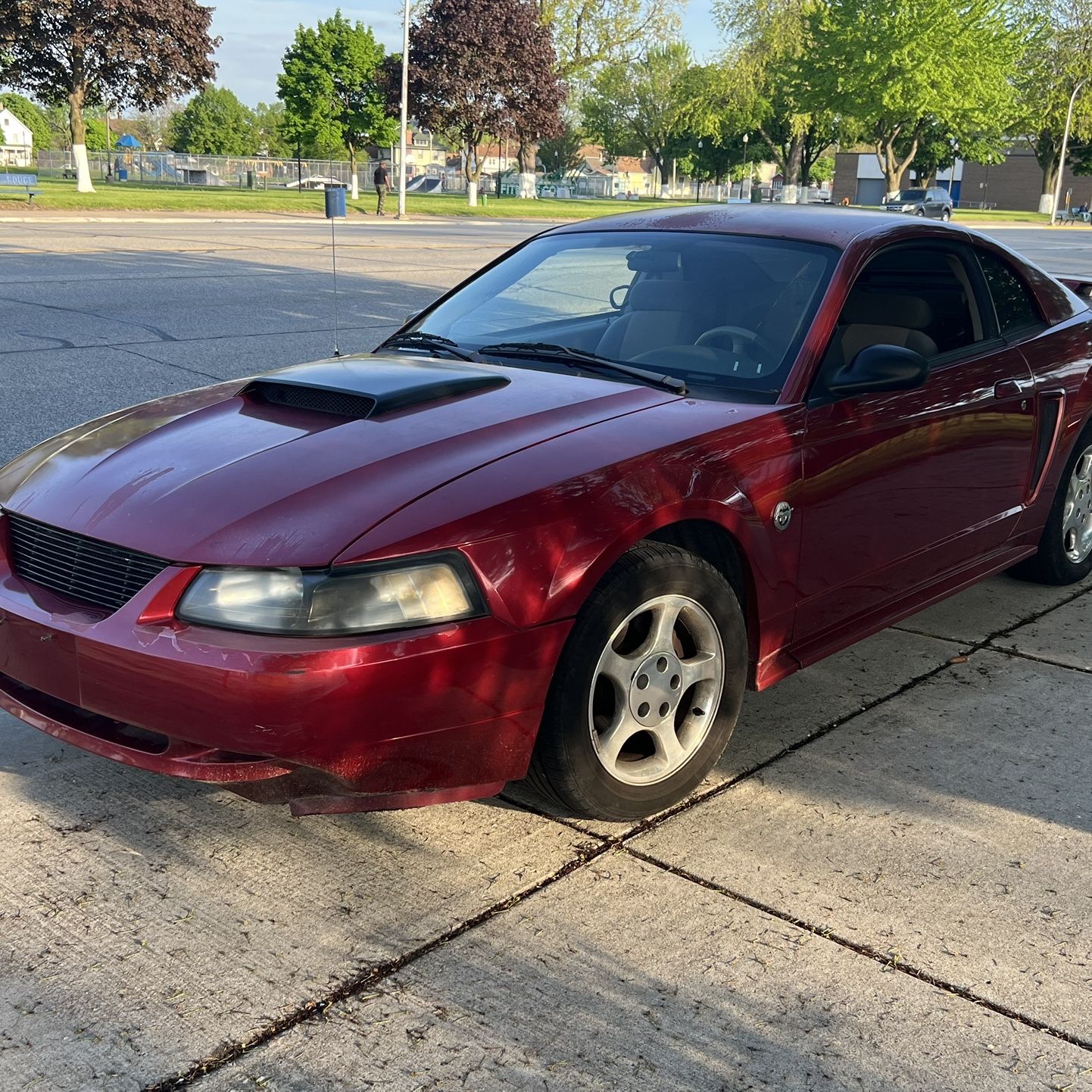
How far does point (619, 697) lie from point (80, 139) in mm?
41679

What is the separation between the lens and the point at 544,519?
279cm

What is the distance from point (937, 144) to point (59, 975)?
78742 mm

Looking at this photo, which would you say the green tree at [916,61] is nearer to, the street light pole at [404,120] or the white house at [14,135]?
the street light pole at [404,120]

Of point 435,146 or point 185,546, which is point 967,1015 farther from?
point 435,146

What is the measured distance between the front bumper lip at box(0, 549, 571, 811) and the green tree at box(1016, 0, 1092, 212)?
213 feet

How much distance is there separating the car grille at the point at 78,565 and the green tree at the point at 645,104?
61948mm

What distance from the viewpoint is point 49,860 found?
296 centimetres

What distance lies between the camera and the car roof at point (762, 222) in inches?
157

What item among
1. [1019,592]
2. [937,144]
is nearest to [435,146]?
[937,144]

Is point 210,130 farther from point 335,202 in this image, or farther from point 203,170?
point 335,202

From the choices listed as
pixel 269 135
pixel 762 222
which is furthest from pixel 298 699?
pixel 269 135

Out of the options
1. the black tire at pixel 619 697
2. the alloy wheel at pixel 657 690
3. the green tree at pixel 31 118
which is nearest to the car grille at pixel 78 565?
the black tire at pixel 619 697

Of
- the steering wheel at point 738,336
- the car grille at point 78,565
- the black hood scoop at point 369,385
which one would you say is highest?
the steering wheel at point 738,336

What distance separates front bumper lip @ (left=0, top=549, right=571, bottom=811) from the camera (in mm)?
2572
